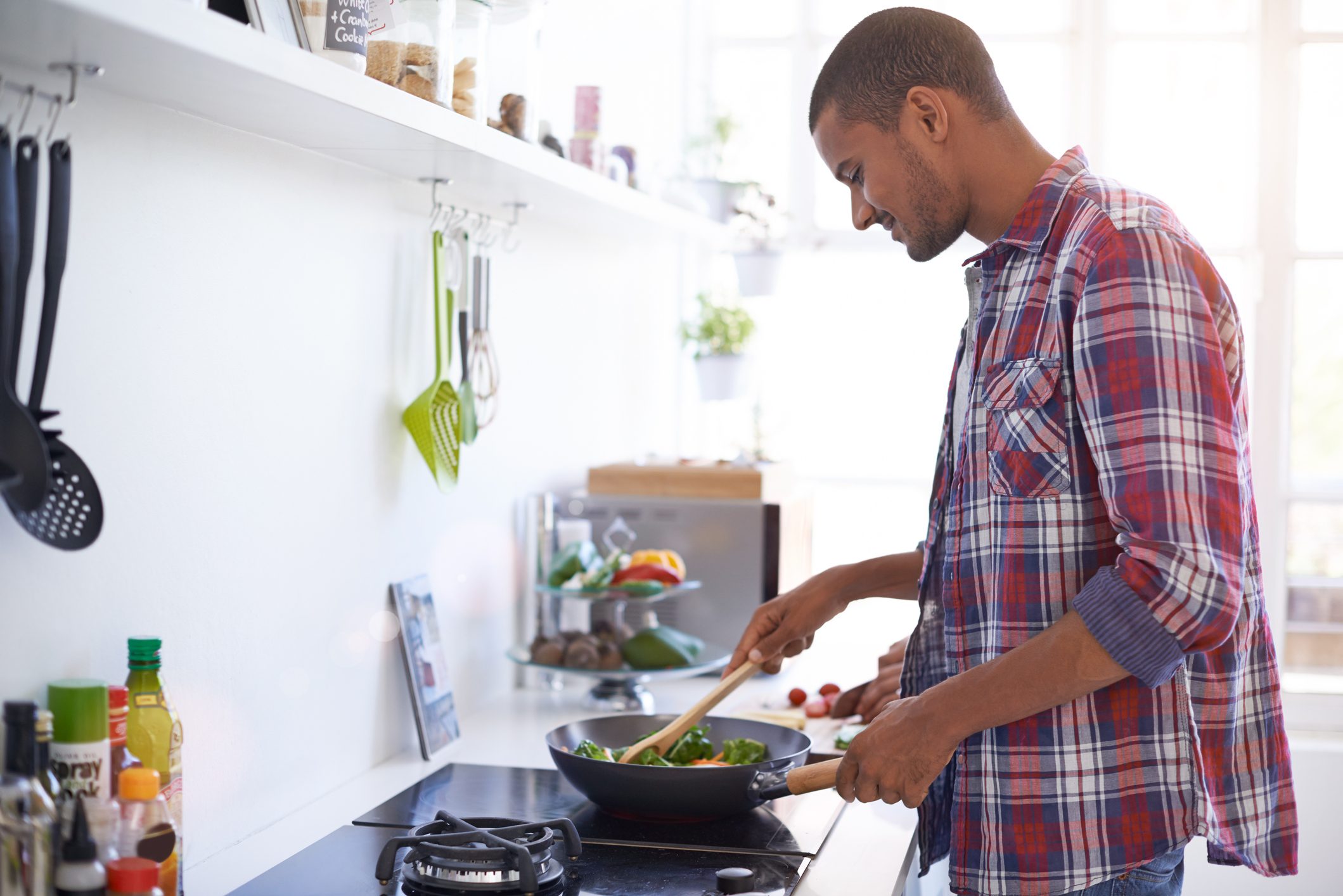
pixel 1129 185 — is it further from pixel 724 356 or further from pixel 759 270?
pixel 724 356

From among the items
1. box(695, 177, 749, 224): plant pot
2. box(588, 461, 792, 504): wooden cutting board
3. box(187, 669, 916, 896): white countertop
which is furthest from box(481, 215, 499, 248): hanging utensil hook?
box(695, 177, 749, 224): plant pot

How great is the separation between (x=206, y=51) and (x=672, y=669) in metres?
1.24

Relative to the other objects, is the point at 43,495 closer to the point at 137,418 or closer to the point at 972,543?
the point at 137,418

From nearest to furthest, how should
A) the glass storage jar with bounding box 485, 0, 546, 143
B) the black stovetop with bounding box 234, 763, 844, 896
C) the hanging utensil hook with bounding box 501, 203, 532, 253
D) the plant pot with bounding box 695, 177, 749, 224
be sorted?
1. the black stovetop with bounding box 234, 763, 844, 896
2. the glass storage jar with bounding box 485, 0, 546, 143
3. the hanging utensil hook with bounding box 501, 203, 532, 253
4. the plant pot with bounding box 695, 177, 749, 224

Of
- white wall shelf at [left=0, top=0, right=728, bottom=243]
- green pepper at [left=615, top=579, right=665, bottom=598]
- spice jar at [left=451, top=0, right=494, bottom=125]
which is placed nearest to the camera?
white wall shelf at [left=0, top=0, right=728, bottom=243]

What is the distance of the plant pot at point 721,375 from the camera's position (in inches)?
112

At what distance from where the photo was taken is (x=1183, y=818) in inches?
43.9

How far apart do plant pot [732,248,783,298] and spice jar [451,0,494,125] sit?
145 centimetres

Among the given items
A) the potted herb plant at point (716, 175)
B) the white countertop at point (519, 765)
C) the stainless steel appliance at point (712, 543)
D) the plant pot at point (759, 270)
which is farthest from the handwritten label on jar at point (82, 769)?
the plant pot at point (759, 270)

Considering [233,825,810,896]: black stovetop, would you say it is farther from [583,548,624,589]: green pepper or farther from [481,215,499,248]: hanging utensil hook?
[481,215,499,248]: hanging utensil hook

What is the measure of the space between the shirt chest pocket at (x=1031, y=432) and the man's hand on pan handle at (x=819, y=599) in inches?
14.4

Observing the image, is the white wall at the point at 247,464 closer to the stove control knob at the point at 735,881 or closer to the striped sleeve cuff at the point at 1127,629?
the stove control knob at the point at 735,881

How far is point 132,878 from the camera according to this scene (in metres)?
0.88

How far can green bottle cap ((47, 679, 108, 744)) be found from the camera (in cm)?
98
